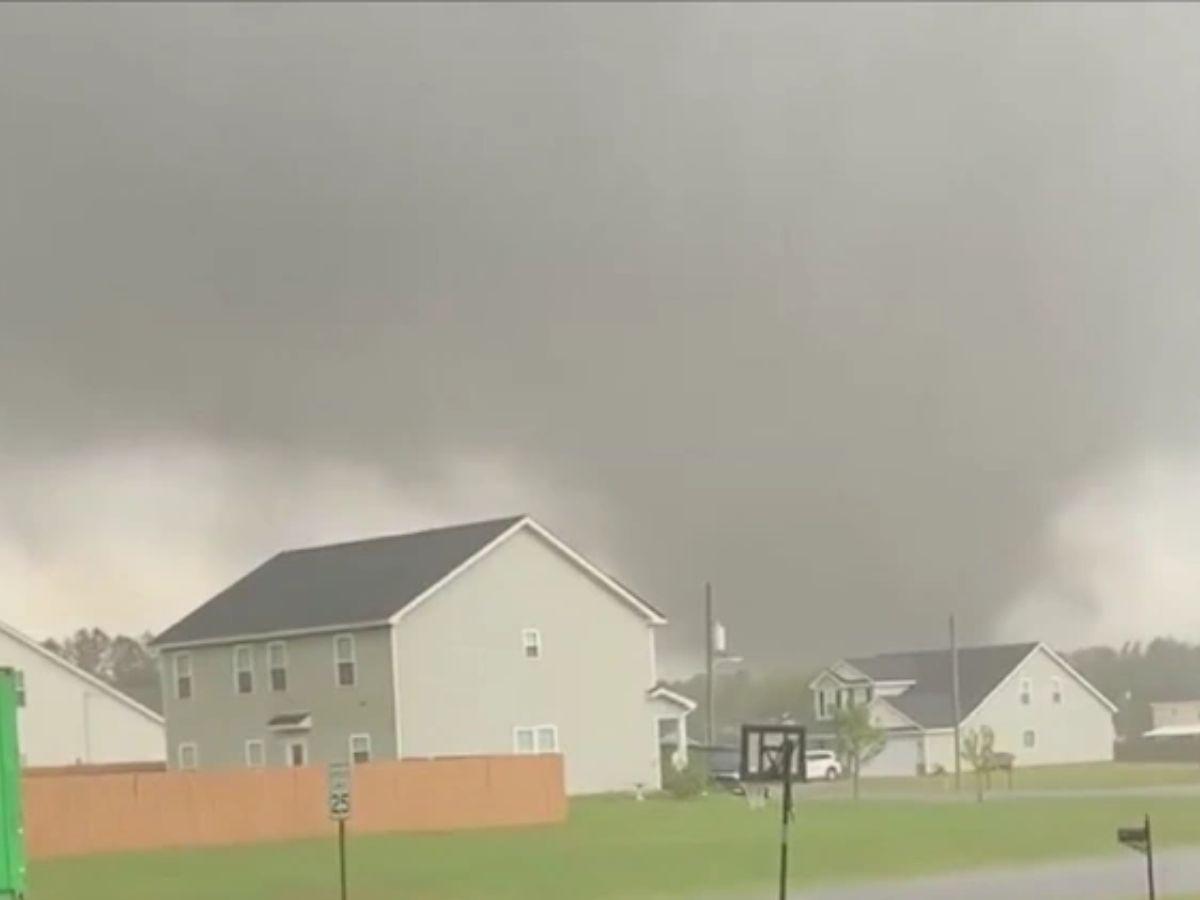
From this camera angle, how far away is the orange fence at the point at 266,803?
1914 cm

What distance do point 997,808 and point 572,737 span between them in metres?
4.84

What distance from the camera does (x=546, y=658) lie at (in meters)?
19.8

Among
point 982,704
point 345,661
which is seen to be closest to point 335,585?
point 345,661

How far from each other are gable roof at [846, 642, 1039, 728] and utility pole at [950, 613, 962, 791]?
48mm

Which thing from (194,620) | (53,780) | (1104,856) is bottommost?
(1104,856)

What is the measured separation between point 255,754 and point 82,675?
1.92 metres

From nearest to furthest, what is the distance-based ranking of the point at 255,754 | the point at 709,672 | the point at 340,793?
1. the point at 340,793
2. the point at 255,754
3. the point at 709,672

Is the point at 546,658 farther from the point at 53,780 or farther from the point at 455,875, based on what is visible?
the point at 53,780

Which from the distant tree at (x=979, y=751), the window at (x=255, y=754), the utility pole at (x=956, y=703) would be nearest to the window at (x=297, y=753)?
the window at (x=255, y=754)

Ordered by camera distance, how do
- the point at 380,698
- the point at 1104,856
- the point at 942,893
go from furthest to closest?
the point at 1104,856 < the point at 380,698 < the point at 942,893

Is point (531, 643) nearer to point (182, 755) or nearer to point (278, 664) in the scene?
point (278, 664)

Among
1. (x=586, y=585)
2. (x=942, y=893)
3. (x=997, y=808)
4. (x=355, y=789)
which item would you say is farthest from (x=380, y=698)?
(x=997, y=808)

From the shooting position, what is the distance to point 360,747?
65.5 ft

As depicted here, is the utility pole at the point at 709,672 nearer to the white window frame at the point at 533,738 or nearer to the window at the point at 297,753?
the white window frame at the point at 533,738
